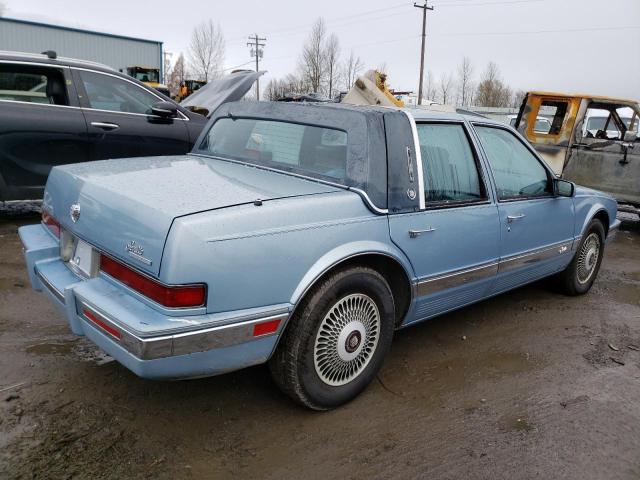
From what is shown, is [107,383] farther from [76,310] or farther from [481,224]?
[481,224]

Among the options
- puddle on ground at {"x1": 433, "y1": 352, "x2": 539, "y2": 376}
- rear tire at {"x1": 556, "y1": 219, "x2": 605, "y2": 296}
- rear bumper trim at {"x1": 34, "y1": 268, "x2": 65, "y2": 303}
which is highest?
rear bumper trim at {"x1": 34, "y1": 268, "x2": 65, "y2": 303}

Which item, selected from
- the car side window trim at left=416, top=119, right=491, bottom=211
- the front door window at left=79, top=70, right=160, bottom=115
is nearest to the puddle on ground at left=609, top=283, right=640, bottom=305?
the car side window trim at left=416, top=119, right=491, bottom=211

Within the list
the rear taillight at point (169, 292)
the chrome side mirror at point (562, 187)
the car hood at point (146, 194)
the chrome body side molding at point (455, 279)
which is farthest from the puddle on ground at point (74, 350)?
the chrome side mirror at point (562, 187)

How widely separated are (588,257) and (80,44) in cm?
3077

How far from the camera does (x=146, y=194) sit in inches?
99.1

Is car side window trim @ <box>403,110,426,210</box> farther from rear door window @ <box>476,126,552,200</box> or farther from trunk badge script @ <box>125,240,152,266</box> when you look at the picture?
trunk badge script @ <box>125,240,152,266</box>

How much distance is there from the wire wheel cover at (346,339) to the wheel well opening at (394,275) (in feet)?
0.61

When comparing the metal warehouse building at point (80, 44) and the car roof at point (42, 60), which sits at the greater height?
the metal warehouse building at point (80, 44)

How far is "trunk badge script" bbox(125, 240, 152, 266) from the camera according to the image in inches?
89.7

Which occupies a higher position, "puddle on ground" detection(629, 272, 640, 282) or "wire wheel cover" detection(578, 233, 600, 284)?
"wire wheel cover" detection(578, 233, 600, 284)

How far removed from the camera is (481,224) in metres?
3.43

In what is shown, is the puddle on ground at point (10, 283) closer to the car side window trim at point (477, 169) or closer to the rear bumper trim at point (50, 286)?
the rear bumper trim at point (50, 286)

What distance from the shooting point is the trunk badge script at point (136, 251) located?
228 cm

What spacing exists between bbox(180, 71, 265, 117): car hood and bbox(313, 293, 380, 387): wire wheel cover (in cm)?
410
